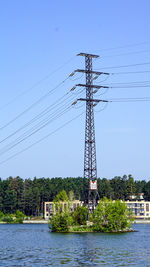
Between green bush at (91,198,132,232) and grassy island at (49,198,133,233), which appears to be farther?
grassy island at (49,198,133,233)

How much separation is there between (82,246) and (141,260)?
21.4 meters

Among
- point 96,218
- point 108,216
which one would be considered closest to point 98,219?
point 96,218

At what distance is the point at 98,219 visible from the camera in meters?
114

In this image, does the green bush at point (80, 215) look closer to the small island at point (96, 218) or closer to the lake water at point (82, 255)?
the small island at point (96, 218)

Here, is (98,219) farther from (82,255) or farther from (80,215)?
(82,255)

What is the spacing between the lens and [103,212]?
11362 cm

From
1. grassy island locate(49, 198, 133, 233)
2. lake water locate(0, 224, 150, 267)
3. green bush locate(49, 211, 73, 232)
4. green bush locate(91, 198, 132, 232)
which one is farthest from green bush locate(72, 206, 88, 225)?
lake water locate(0, 224, 150, 267)

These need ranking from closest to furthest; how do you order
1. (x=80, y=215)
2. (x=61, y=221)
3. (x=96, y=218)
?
(x=96, y=218)
(x=61, y=221)
(x=80, y=215)

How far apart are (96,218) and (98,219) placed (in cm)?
61

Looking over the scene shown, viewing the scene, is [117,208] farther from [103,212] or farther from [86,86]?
[86,86]

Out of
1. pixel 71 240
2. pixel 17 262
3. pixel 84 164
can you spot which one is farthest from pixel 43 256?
pixel 84 164

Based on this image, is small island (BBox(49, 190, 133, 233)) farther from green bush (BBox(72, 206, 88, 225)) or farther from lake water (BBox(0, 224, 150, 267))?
lake water (BBox(0, 224, 150, 267))

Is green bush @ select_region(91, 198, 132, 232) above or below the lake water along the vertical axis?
above

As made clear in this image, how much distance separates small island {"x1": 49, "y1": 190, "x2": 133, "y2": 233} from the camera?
114 meters
